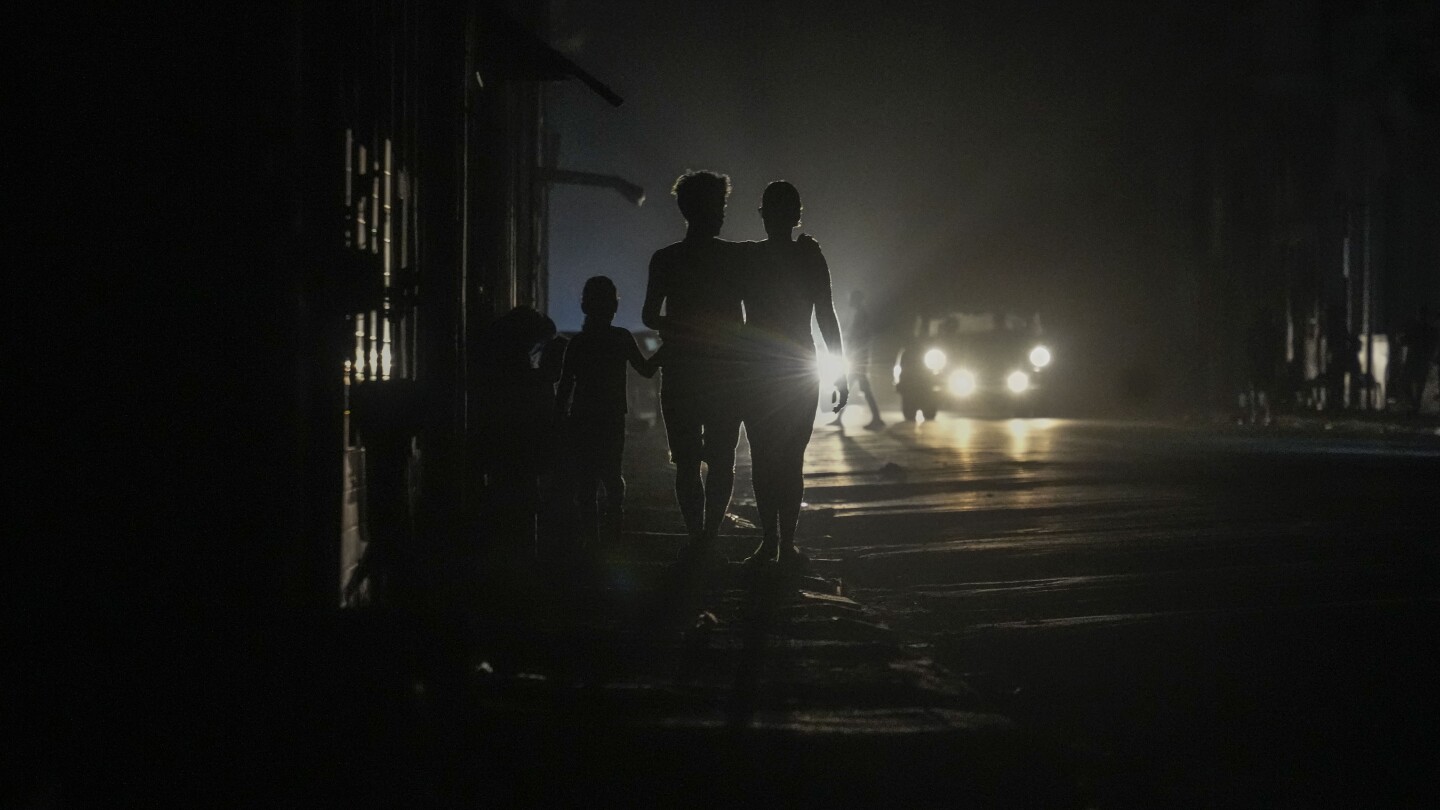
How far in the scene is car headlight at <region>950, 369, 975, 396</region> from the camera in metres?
25.3

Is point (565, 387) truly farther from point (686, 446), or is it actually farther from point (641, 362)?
point (686, 446)

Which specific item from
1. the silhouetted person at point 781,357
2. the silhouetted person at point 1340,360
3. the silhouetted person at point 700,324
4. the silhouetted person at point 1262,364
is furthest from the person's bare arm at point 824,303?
the silhouetted person at point 1262,364

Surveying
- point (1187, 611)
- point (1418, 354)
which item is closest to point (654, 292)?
point (1187, 611)

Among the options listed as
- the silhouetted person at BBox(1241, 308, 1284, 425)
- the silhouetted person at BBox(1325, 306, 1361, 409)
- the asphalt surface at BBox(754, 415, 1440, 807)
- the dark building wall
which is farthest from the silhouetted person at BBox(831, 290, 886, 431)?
the asphalt surface at BBox(754, 415, 1440, 807)

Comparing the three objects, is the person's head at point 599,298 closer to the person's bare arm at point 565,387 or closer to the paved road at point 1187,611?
the person's bare arm at point 565,387

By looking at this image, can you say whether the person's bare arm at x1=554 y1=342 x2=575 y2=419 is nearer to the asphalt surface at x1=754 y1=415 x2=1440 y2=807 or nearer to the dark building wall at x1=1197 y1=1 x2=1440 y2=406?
the asphalt surface at x1=754 y1=415 x2=1440 y2=807

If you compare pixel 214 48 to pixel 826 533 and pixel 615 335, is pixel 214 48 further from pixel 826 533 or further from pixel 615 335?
pixel 826 533

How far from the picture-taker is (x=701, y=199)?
202 inches

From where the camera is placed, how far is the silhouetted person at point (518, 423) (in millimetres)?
5340

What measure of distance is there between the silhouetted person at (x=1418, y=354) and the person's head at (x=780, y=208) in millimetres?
17818

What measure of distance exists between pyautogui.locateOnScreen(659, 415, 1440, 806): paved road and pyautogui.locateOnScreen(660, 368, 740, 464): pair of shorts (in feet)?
2.70

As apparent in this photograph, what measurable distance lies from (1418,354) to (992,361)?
7.95 meters

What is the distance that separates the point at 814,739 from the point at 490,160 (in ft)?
28.7

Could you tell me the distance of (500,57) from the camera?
7.87m
